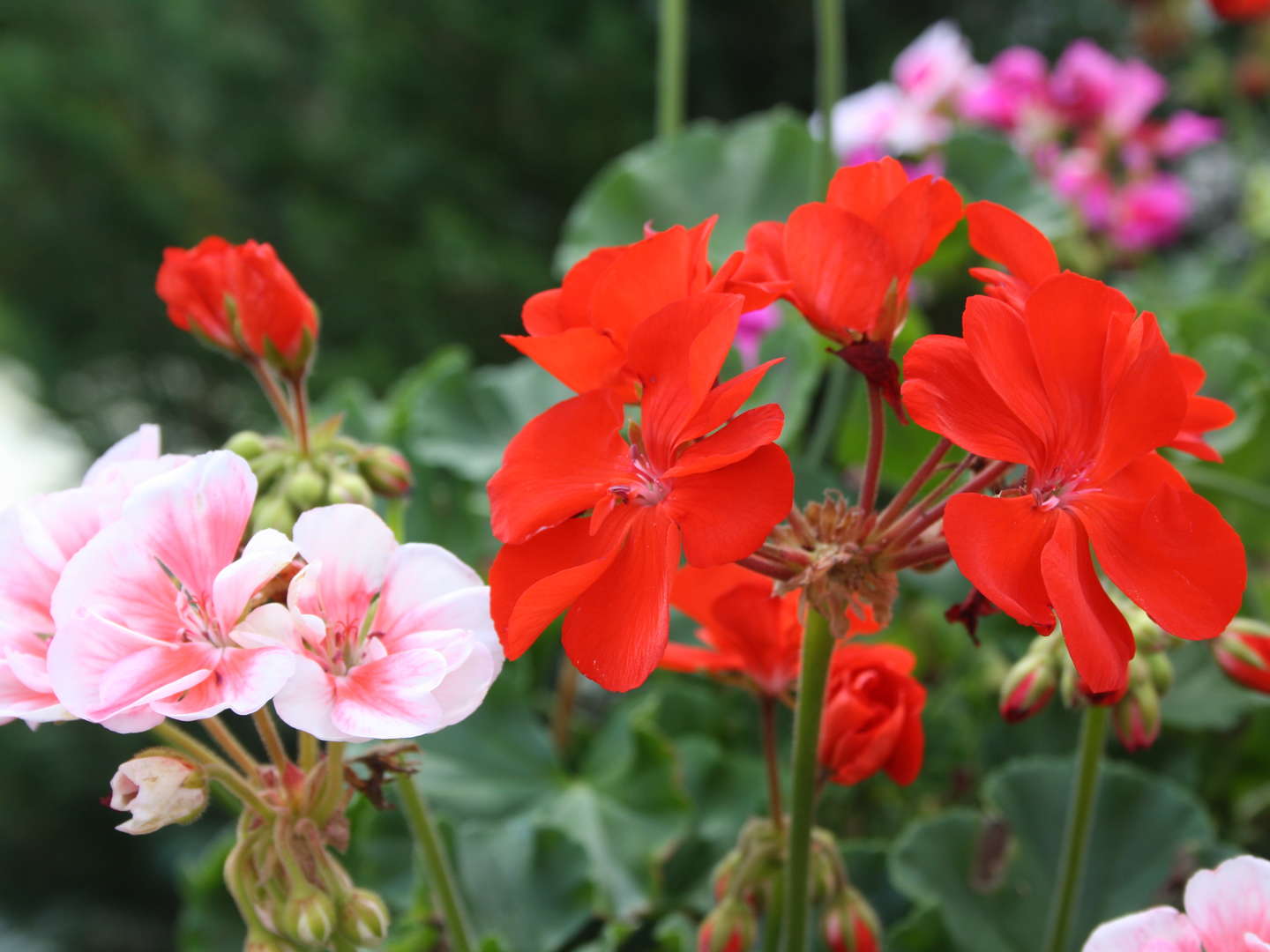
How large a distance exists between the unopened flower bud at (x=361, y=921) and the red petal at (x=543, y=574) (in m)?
0.10

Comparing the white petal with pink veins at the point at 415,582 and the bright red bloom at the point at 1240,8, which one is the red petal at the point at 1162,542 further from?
the bright red bloom at the point at 1240,8

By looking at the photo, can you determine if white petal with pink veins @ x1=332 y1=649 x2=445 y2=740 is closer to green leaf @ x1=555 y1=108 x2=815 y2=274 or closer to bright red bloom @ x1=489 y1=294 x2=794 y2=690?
bright red bloom @ x1=489 y1=294 x2=794 y2=690

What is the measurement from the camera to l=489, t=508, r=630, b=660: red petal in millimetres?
299

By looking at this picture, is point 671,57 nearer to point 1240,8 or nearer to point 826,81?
point 826,81

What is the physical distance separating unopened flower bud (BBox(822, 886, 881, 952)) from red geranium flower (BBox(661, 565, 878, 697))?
0.26 ft

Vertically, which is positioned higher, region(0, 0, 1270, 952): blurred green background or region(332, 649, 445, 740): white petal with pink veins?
region(332, 649, 445, 740): white petal with pink veins

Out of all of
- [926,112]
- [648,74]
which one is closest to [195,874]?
[926,112]

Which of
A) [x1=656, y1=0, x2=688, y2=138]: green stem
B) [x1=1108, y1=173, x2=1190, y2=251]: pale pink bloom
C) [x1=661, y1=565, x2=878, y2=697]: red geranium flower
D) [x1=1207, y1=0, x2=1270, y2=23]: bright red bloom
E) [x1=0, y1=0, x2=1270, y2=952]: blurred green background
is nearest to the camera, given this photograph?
[x1=661, y1=565, x2=878, y2=697]: red geranium flower

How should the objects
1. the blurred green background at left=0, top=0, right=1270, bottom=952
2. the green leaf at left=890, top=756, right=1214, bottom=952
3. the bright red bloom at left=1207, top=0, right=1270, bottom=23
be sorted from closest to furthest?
the green leaf at left=890, top=756, right=1214, bottom=952, the bright red bloom at left=1207, top=0, right=1270, bottom=23, the blurred green background at left=0, top=0, right=1270, bottom=952

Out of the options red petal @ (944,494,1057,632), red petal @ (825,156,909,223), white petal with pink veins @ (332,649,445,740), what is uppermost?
red petal @ (825,156,909,223)

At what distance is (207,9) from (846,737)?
2815mm

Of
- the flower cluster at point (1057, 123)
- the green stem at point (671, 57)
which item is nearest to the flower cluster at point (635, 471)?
the green stem at point (671, 57)

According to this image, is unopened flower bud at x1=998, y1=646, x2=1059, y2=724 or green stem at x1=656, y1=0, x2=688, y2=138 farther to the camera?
green stem at x1=656, y1=0, x2=688, y2=138

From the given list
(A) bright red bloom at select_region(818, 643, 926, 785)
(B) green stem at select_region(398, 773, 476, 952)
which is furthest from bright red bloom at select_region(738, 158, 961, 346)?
(B) green stem at select_region(398, 773, 476, 952)
